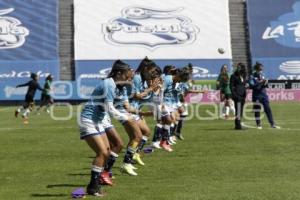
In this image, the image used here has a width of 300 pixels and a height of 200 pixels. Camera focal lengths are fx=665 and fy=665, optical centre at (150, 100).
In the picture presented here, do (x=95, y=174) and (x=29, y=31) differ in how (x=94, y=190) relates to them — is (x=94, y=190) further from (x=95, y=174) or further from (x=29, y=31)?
(x=29, y=31)

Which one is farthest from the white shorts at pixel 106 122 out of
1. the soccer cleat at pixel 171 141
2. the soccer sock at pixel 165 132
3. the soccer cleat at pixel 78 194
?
the soccer cleat at pixel 171 141

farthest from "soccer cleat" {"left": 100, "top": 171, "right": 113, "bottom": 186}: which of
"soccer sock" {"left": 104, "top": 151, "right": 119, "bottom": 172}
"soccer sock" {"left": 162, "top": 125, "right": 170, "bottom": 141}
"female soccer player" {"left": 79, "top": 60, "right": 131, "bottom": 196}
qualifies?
"soccer sock" {"left": 162, "top": 125, "right": 170, "bottom": 141}

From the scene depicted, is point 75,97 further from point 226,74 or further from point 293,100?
point 226,74

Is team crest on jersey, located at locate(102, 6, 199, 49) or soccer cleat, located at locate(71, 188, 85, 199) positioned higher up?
team crest on jersey, located at locate(102, 6, 199, 49)

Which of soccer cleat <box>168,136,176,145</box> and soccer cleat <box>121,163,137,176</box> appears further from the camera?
soccer cleat <box>168,136,176,145</box>

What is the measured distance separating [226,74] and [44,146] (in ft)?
40.0

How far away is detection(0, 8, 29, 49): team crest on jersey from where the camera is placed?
51.6 meters

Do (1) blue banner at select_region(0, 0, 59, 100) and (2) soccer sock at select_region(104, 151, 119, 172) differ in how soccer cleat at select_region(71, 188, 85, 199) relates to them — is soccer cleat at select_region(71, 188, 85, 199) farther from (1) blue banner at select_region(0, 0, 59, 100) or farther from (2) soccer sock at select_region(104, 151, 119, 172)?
(1) blue banner at select_region(0, 0, 59, 100)

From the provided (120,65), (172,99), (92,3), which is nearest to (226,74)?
(172,99)

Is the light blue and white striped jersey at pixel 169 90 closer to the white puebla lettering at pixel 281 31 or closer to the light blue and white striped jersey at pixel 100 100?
the light blue and white striped jersey at pixel 100 100

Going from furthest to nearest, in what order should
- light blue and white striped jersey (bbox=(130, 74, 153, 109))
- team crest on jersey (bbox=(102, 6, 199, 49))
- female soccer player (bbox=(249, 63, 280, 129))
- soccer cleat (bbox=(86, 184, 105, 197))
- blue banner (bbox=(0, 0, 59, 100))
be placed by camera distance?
team crest on jersey (bbox=(102, 6, 199, 49))
blue banner (bbox=(0, 0, 59, 100))
female soccer player (bbox=(249, 63, 280, 129))
light blue and white striped jersey (bbox=(130, 74, 153, 109))
soccer cleat (bbox=(86, 184, 105, 197))

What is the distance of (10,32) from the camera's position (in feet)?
169

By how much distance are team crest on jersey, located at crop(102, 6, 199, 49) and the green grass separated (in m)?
30.8

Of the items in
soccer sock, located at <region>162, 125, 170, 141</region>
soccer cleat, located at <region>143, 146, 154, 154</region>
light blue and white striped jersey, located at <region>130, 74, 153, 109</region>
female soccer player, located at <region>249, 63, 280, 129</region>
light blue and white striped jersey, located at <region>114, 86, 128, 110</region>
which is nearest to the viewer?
light blue and white striped jersey, located at <region>114, 86, 128, 110</region>
